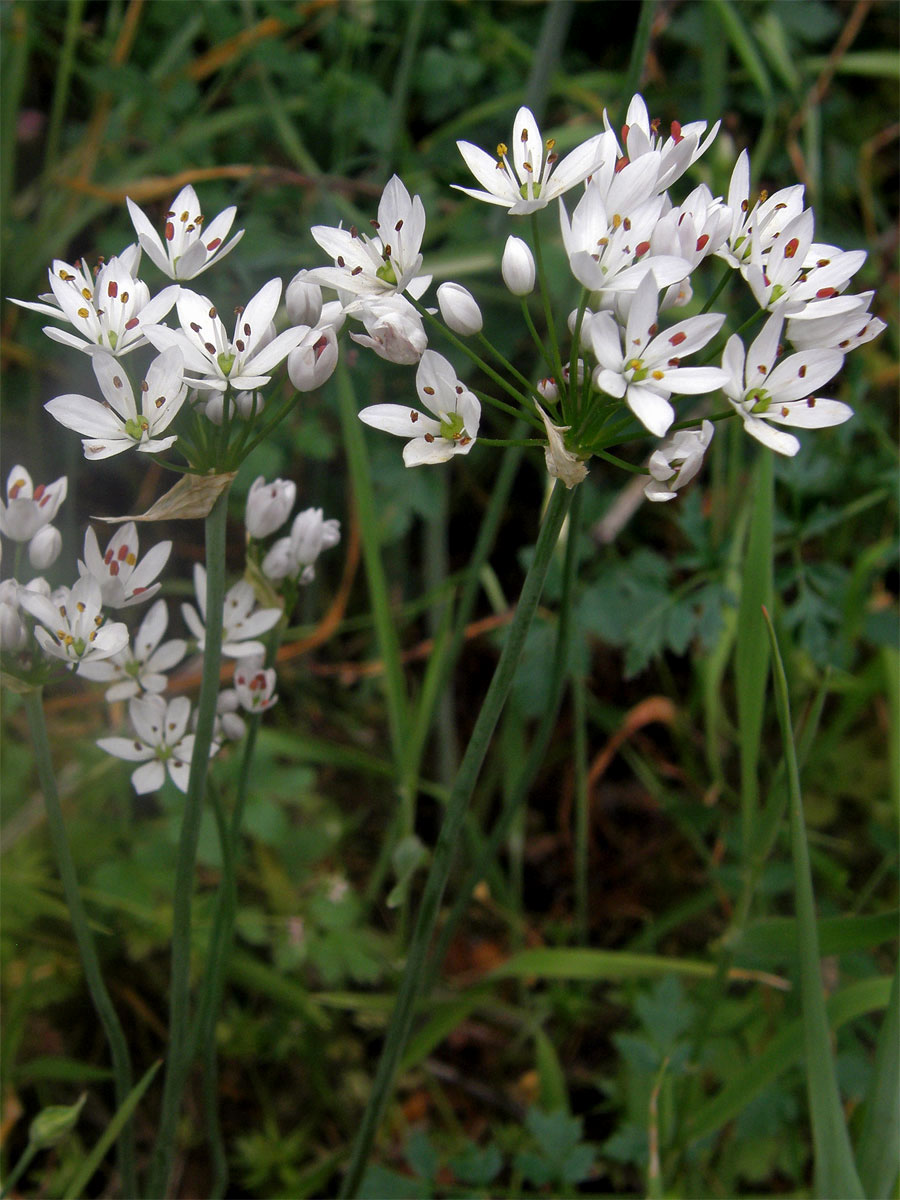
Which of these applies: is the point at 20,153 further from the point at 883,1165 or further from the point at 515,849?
the point at 883,1165

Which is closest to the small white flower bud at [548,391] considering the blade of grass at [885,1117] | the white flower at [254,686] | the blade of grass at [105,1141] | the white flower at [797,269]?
the white flower at [797,269]

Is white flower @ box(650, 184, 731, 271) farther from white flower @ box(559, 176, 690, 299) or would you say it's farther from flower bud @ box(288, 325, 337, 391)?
flower bud @ box(288, 325, 337, 391)

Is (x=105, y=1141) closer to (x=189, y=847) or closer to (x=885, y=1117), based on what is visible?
(x=189, y=847)

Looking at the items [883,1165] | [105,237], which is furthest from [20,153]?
[883,1165]

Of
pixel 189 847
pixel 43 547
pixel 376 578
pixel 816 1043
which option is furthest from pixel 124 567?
pixel 816 1043

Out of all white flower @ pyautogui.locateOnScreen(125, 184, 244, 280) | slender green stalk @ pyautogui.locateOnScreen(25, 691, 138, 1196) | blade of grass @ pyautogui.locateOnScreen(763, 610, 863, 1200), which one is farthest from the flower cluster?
slender green stalk @ pyautogui.locateOnScreen(25, 691, 138, 1196)
